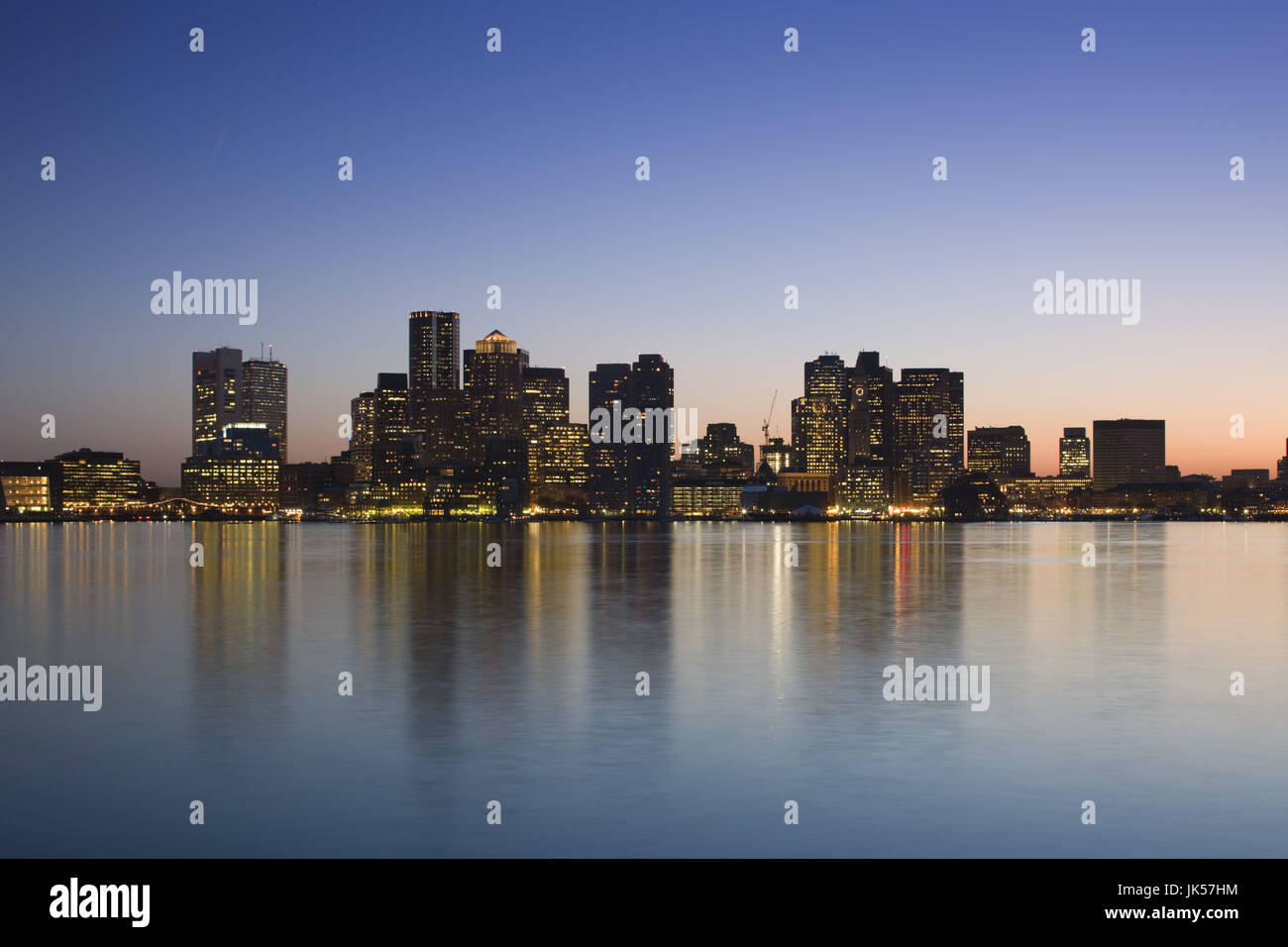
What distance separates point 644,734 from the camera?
2514 cm

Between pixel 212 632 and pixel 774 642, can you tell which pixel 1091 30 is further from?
pixel 212 632

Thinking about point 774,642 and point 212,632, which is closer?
point 774,642

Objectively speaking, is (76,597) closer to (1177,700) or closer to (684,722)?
(684,722)

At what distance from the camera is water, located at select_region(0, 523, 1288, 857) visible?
17.9m

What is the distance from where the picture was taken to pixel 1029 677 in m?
33.4

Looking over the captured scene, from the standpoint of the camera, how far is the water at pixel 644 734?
17891 millimetres
